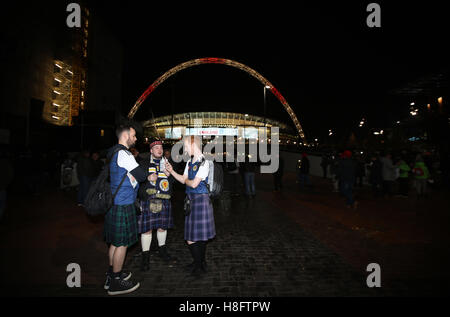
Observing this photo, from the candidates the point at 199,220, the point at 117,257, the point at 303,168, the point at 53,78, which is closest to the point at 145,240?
the point at 117,257

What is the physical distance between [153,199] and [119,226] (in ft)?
2.66

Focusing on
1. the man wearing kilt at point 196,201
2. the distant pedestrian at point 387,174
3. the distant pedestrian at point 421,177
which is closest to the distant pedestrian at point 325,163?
the distant pedestrian at point 387,174

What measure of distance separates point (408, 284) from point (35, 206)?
10.4 metres

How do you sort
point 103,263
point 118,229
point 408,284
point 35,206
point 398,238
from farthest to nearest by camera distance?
point 35,206 → point 398,238 → point 103,263 → point 408,284 → point 118,229

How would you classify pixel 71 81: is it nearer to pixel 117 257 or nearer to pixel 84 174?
pixel 84 174

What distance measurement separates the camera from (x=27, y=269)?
394 cm

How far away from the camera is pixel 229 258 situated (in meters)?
4.48

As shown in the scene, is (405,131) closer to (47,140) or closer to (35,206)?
(35,206)

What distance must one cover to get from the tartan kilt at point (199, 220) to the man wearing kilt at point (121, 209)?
0.80 metres

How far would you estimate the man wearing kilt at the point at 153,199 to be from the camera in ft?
12.5

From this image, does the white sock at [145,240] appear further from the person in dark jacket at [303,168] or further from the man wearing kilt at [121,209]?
the person in dark jacket at [303,168]

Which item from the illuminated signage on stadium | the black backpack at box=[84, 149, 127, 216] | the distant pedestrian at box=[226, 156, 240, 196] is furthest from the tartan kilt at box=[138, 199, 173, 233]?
the illuminated signage on stadium

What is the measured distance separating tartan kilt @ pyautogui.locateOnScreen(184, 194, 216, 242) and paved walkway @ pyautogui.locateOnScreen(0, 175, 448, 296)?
27.5 inches
